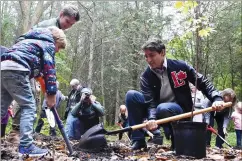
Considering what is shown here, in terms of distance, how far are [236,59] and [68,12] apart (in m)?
15.0

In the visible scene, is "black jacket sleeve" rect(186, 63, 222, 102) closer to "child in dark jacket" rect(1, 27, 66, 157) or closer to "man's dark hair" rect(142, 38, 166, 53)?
"man's dark hair" rect(142, 38, 166, 53)

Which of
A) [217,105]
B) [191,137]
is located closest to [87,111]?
[217,105]

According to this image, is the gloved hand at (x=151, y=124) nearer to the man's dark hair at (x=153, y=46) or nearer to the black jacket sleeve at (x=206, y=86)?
the black jacket sleeve at (x=206, y=86)

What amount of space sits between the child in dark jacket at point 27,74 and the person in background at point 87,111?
319 cm

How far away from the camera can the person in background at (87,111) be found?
621 cm

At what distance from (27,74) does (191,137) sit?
1486 mm

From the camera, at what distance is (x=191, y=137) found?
282 cm

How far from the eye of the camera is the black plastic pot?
9.25 feet

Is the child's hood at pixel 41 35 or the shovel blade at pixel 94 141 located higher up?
the child's hood at pixel 41 35

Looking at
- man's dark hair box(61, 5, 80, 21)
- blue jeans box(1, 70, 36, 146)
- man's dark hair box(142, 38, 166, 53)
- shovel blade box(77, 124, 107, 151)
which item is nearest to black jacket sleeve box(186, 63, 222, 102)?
man's dark hair box(142, 38, 166, 53)

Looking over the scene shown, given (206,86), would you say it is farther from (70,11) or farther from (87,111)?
(87,111)

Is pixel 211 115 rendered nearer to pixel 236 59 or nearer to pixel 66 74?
pixel 236 59

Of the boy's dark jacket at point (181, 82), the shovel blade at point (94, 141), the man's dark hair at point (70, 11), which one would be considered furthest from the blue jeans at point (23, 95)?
the man's dark hair at point (70, 11)

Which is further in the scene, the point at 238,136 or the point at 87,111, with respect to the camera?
the point at 238,136
